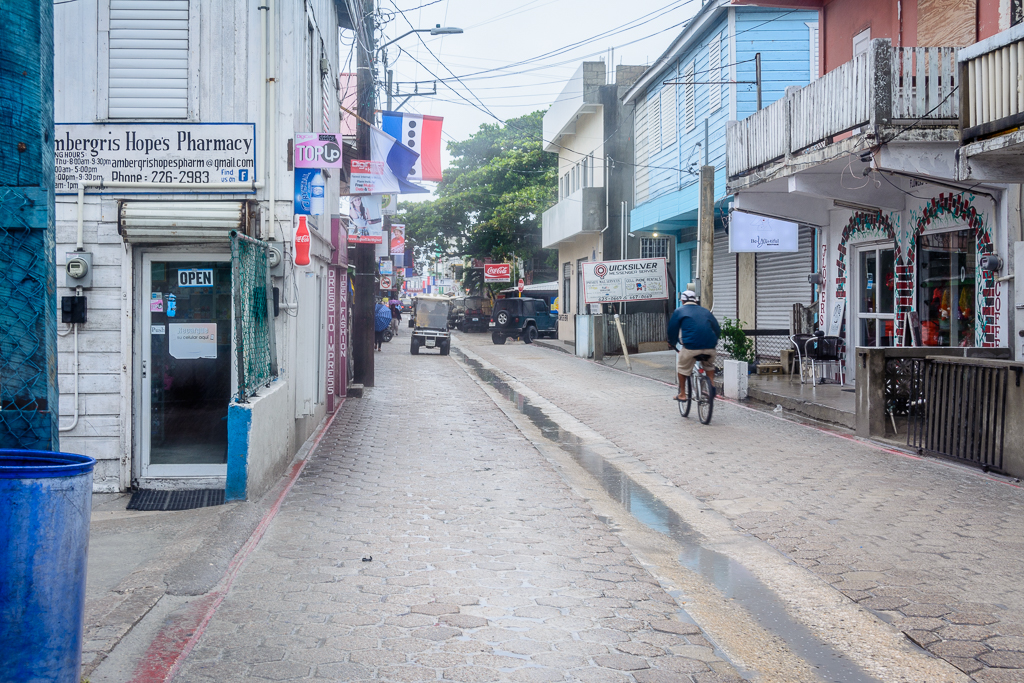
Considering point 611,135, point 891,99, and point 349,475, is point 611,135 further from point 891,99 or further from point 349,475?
point 349,475

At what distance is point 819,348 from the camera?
1519 cm

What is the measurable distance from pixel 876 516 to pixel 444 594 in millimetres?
3782

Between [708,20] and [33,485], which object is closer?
[33,485]

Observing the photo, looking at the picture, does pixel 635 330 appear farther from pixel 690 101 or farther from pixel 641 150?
pixel 690 101

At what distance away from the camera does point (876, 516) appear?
700cm

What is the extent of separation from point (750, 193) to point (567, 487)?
9.44 metres

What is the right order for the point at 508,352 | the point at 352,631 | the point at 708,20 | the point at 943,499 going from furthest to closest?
1. the point at 508,352
2. the point at 708,20
3. the point at 943,499
4. the point at 352,631

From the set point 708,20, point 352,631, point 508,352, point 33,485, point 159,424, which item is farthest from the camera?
point 508,352

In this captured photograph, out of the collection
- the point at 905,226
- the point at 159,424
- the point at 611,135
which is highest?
the point at 611,135

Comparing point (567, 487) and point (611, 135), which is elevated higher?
point (611, 135)

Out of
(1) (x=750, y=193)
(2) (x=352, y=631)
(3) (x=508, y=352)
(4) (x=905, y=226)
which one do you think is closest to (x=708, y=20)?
(1) (x=750, y=193)

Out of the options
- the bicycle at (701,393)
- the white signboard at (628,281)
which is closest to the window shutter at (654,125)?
the white signboard at (628,281)

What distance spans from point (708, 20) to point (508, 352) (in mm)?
13506

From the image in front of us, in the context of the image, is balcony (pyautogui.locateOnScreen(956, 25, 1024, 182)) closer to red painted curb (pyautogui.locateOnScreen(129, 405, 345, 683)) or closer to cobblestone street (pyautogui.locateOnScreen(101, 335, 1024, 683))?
cobblestone street (pyautogui.locateOnScreen(101, 335, 1024, 683))
